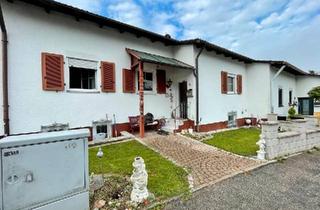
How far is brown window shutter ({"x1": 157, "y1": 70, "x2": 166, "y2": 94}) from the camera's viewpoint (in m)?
12.7

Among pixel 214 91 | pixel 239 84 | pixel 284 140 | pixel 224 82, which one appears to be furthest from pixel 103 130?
pixel 239 84

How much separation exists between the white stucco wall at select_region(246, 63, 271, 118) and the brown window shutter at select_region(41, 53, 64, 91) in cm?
1366

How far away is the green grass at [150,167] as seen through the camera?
Result: 5.15 m

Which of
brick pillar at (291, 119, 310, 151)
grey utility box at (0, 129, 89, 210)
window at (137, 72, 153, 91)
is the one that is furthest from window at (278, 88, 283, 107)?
grey utility box at (0, 129, 89, 210)

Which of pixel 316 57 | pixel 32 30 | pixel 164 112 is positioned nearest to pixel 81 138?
pixel 32 30

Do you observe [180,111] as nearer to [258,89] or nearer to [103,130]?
[103,130]

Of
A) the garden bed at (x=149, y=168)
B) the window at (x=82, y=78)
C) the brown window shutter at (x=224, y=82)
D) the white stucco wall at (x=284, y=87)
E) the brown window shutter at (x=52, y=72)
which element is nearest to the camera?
the garden bed at (x=149, y=168)

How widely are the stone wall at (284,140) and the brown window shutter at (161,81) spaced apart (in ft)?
19.6

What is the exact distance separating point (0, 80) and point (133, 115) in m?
5.39

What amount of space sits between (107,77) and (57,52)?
85.6 inches

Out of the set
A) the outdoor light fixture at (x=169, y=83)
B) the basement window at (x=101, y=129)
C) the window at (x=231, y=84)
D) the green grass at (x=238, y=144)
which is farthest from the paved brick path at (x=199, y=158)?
the window at (x=231, y=84)

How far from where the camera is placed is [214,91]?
14.6m

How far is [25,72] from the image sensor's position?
7957 millimetres

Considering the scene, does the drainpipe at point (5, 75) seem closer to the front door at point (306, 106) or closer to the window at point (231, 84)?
the window at point (231, 84)
